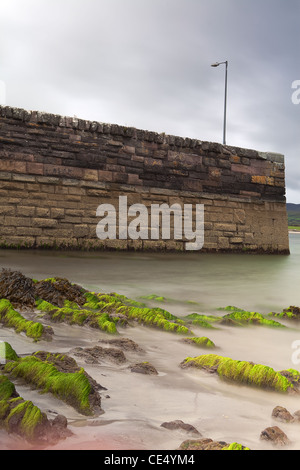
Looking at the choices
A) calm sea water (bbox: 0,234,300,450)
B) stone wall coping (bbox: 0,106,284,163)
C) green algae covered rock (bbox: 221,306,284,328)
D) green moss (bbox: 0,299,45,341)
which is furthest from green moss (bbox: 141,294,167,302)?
stone wall coping (bbox: 0,106,284,163)

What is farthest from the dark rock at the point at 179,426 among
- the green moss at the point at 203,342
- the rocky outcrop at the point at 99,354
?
the green moss at the point at 203,342

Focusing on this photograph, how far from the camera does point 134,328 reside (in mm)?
3424

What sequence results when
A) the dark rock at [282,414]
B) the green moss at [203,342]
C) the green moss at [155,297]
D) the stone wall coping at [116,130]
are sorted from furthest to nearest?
the stone wall coping at [116,130]
the green moss at [155,297]
the green moss at [203,342]
the dark rock at [282,414]

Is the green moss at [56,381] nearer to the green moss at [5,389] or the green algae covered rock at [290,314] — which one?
the green moss at [5,389]

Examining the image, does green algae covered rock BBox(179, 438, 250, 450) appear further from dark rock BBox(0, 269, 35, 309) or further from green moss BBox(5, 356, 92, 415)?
dark rock BBox(0, 269, 35, 309)

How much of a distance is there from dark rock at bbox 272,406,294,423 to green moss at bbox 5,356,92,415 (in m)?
0.82

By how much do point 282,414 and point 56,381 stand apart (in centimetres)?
102

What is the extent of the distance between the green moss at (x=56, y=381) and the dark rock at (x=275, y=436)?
0.71m

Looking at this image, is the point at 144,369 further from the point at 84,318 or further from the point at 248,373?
the point at 84,318

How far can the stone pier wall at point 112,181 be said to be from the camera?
30.3 ft

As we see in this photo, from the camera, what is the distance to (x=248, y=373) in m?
2.34

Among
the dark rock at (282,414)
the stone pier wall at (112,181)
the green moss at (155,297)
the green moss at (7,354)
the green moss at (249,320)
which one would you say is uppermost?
the stone pier wall at (112,181)

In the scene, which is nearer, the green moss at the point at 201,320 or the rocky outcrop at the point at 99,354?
the rocky outcrop at the point at 99,354

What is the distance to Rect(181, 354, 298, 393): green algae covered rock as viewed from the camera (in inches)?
88.8
